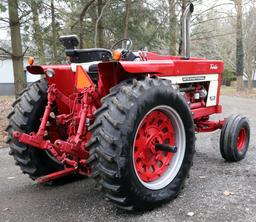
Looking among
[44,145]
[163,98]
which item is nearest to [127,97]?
[163,98]

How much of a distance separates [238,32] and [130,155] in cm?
1875

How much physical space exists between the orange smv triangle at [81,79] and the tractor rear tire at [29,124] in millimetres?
556

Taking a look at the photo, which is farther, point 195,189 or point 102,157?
point 195,189

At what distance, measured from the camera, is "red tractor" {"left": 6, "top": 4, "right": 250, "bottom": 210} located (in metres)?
3.37

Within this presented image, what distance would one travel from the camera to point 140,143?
388 centimetres

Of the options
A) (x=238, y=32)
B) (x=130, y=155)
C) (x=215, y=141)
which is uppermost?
(x=238, y=32)

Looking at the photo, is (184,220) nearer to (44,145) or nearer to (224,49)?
(44,145)

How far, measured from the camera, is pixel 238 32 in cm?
2055

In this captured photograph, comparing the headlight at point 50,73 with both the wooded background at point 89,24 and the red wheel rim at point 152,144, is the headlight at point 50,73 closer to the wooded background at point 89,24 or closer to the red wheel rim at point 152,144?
the red wheel rim at point 152,144

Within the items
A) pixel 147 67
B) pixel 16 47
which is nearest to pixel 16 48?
pixel 16 47

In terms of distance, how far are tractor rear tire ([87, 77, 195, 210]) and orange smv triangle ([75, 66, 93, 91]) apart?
522 millimetres

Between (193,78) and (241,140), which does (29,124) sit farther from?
(241,140)

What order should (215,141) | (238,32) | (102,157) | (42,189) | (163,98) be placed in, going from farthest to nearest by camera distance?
(238,32), (215,141), (42,189), (163,98), (102,157)

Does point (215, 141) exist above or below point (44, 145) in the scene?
below
